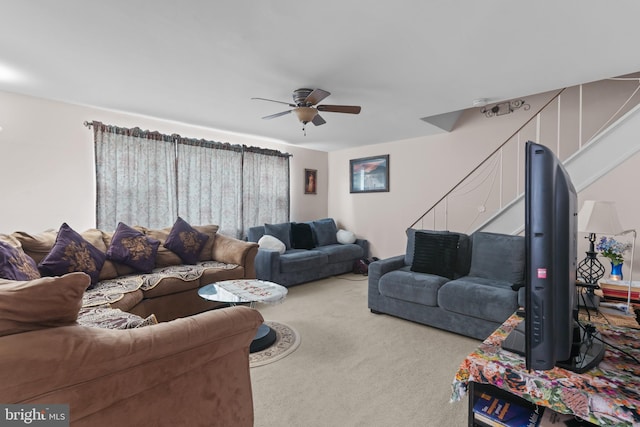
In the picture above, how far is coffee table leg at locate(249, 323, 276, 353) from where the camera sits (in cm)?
255

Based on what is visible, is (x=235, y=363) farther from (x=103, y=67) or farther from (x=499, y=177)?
(x=499, y=177)

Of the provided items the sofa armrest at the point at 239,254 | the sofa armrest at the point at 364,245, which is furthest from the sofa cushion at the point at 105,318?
the sofa armrest at the point at 364,245

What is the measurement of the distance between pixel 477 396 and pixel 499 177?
160 inches

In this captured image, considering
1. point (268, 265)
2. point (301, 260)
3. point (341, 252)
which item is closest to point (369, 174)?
point (341, 252)

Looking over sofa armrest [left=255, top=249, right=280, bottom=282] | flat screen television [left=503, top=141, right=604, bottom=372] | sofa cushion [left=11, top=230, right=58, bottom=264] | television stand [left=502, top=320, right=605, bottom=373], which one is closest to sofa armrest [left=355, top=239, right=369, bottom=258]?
sofa armrest [left=255, top=249, right=280, bottom=282]

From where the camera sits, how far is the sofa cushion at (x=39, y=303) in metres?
0.89

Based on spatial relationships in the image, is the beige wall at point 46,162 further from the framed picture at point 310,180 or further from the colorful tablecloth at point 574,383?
the colorful tablecloth at point 574,383

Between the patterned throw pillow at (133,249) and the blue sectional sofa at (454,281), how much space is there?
2.37 meters

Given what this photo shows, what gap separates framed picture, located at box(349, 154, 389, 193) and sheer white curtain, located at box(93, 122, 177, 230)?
320 cm

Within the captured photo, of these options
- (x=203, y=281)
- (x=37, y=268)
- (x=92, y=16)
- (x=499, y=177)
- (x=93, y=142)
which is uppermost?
(x=92, y=16)

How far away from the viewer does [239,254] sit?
3680 mm

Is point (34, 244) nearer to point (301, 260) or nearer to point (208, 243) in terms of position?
point (208, 243)

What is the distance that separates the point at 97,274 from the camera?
2850mm

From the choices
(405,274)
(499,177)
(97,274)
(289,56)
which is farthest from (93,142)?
(499,177)
